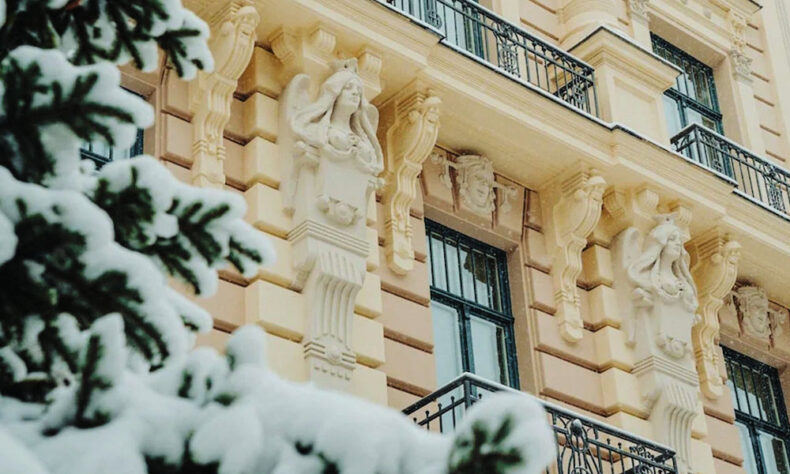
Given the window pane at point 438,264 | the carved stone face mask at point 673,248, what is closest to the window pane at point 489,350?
the window pane at point 438,264

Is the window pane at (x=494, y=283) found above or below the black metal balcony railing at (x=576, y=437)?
above

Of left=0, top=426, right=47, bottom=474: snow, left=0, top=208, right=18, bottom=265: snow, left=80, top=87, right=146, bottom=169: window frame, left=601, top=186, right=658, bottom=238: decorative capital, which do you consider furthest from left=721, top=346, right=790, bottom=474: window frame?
left=0, top=426, right=47, bottom=474: snow

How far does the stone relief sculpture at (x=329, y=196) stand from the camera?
1051 centimetres

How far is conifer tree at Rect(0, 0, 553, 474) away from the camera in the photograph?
3467 millimetres

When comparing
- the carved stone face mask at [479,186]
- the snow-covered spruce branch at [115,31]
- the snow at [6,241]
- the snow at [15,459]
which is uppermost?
the carved stone face mask at [479,186]

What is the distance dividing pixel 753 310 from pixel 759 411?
110cm

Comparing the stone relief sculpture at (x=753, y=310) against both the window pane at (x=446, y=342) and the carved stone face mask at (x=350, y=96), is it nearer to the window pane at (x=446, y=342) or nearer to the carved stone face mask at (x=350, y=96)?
the window pane at (x=446, y=342)

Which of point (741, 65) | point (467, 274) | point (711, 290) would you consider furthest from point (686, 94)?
point (467, 274)

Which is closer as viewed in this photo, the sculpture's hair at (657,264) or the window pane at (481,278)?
the window pane at (481,278)

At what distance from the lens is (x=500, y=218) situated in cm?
1338

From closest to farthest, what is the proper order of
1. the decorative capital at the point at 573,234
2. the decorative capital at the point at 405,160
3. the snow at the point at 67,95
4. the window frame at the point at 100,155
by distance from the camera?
the snow at the point at 67,95
the window frame at the point at 100,155
the decorative capital at the point at 405,160
the decorative capital at the point at 573,234

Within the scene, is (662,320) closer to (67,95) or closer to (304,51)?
(304,51)

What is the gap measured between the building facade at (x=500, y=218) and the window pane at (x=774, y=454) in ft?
0.09

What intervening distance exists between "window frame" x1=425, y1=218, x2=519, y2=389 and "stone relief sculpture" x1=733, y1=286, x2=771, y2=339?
325 centimetres
